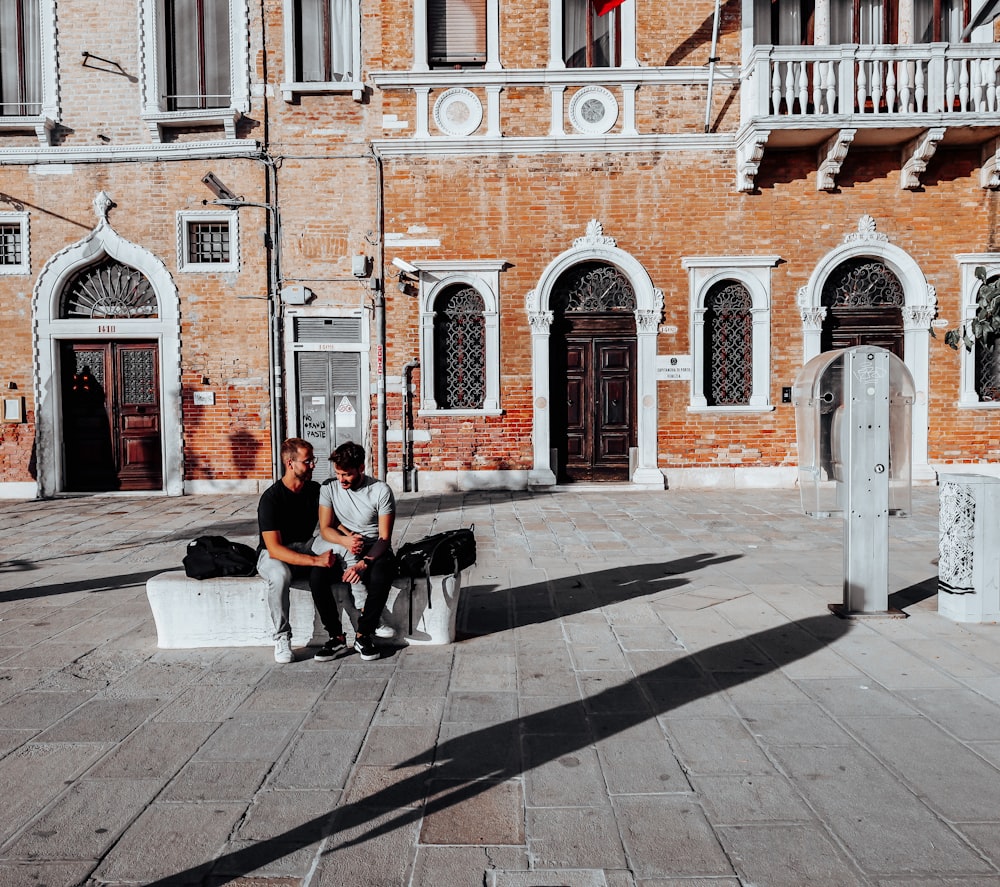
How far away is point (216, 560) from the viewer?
5.45 m

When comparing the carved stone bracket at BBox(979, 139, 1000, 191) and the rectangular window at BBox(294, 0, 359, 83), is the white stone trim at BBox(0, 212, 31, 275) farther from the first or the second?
the carved stone bracket at BBox(979, 139, 1000, 191)

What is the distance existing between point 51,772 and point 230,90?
505 inches

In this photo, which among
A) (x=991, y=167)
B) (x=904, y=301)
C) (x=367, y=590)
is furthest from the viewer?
(x=904, y=301)

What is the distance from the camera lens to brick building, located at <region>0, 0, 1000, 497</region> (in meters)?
13.4

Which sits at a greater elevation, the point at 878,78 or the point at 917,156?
the point at 878,78

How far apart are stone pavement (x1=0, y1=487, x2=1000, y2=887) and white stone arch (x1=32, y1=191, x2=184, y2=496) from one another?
7023 mm

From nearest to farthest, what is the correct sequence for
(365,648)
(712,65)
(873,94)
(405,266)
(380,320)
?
(365,648) → (873,94) → (712,65) → (405,266) → (380,320)

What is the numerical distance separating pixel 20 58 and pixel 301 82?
5049 mm

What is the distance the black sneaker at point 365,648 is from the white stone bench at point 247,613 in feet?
0.77

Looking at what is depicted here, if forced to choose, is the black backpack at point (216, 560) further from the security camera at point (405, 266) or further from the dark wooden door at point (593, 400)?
the dark wooden door at point (593, 400)

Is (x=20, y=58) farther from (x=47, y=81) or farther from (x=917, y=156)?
(x=917, y=156)

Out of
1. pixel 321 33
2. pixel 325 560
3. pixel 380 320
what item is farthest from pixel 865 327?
pixel 325 560

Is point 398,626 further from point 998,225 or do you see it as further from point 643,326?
point 998,225

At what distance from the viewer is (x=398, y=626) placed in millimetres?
5398
